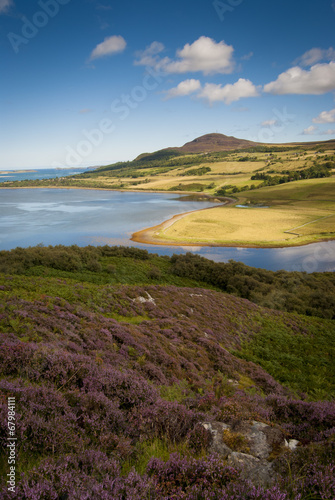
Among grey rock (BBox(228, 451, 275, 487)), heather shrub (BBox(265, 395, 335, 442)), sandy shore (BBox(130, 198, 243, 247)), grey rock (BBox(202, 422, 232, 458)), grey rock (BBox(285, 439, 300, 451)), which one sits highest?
grey rock (BBox(228, 451, 275, 487))

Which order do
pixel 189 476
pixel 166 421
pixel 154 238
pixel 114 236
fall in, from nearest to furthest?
pixel 189 476, pixel 166 421, pixel 154 238, pixel 114 236

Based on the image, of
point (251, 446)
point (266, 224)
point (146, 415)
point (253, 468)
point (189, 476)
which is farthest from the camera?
point (266, 224)

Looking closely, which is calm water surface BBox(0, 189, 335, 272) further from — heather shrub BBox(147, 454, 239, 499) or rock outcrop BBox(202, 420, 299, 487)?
heather shrub BBox(147, 454, 239, 499)

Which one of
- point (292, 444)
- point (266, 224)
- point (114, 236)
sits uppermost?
point (292, 444)

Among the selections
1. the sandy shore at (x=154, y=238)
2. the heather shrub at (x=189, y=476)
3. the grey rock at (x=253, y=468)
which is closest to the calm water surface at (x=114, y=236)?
the sandy shore at (x=154, y=238)

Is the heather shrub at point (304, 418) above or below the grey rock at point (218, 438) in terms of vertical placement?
below

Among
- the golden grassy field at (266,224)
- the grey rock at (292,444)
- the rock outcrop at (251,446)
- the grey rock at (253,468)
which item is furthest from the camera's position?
the golden grassy field at (266,224)

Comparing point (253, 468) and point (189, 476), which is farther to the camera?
point (253, 468)

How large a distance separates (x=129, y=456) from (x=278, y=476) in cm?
183

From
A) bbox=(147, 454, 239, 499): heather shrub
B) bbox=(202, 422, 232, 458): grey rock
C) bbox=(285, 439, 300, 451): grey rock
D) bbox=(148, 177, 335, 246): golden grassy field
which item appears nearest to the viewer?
bbox=(147, 454, 239, 499): heather shrub

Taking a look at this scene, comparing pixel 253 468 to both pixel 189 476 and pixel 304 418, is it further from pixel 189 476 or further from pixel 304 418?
pixel 304 418

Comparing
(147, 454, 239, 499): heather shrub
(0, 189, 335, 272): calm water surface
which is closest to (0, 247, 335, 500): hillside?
(147, 454, 239, 499): heather shrub

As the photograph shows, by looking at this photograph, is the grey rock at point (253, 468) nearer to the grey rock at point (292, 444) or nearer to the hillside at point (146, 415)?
the hillside at point (146, 415)

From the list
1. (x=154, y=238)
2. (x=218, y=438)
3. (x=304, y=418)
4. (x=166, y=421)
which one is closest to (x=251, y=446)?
(x=218, y=438)
